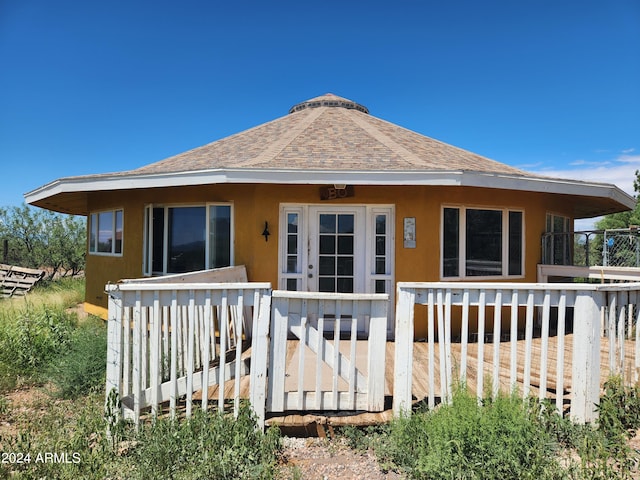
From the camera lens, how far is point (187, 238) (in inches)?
262

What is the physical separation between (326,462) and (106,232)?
759 cm

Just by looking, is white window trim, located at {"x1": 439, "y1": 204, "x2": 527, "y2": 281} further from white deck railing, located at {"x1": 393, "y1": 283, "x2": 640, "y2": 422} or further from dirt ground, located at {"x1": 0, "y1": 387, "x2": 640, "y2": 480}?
dirt ground, located at {"x1": 0, "y1": 387, "x2": 640, "y2": 480}

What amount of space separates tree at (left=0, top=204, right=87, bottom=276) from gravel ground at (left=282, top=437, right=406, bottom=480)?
70.0 feet

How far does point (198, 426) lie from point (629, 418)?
12.5ft

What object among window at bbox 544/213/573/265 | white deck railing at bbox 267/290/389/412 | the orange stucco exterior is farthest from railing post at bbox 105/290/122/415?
window at bbox 544/213/573/265

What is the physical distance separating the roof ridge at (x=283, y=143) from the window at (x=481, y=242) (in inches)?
129

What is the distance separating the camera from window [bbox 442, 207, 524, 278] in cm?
636

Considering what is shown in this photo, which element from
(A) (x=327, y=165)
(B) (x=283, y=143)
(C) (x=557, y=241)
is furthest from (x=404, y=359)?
(C) (x=557, y=241)

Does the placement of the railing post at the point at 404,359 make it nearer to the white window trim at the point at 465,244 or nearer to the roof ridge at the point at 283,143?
the white window trim at the point at 465,244

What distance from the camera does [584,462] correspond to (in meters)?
2.43

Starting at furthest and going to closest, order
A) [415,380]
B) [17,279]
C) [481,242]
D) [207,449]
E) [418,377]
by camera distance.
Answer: [17,279], [481,242], [418,377], [415,380], [207,449]

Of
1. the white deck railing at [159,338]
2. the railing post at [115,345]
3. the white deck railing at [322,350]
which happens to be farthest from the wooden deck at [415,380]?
the railing post at [115,345]

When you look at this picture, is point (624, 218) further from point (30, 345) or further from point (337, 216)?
point (30, 345)

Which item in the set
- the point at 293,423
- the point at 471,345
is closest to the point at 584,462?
the point at 293,423
